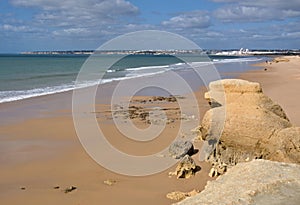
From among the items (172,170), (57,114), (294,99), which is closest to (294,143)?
(172,170)

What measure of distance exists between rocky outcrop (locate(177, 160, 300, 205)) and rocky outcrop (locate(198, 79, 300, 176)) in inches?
87.6

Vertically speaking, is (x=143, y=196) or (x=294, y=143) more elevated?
(x=294, y=143)

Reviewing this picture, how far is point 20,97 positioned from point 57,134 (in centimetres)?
1142

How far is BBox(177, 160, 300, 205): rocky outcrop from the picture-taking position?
12.7 ft

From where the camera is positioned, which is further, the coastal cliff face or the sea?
the sea

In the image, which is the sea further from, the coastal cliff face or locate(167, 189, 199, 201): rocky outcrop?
locate(167, 189, 199, 201): rocky outcrop

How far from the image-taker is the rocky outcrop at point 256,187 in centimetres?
388

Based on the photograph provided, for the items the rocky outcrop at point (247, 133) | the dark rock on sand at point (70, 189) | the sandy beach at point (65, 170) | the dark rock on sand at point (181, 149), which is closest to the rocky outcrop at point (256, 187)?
the rocky outcrop at point (247, 133)

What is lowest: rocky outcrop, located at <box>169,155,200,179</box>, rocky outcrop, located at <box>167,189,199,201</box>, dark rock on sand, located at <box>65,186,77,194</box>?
dark rock on sand, located at <box>65,186,77,194</box>

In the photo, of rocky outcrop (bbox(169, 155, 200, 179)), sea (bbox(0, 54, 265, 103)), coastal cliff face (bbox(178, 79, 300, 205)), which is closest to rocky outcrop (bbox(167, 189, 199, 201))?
coastal cliff face (bbox(178, 79, 300, 205))

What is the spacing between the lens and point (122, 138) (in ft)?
39.2

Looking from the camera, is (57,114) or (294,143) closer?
(294,143)

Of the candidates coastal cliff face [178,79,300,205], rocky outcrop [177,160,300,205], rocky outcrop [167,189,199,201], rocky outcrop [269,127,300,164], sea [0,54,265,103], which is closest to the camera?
rocky outcrop [177,160,300,205]

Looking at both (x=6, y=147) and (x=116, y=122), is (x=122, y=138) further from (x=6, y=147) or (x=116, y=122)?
(x=6, y=147)
